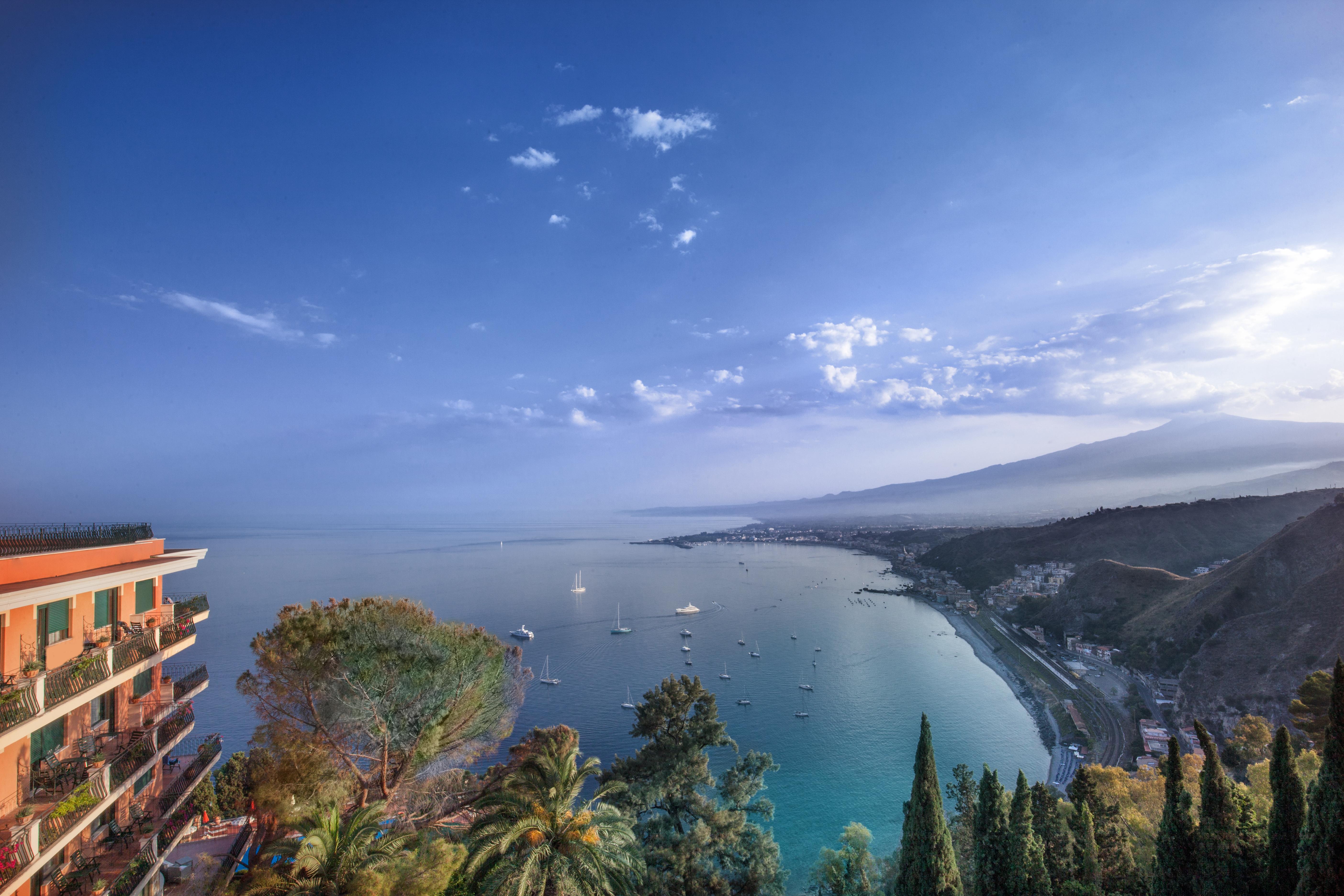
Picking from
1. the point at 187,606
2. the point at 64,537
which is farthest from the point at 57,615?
the point at 187,606

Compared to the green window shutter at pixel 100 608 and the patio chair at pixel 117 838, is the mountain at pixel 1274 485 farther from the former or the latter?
the green window shutter at pixel 100 608

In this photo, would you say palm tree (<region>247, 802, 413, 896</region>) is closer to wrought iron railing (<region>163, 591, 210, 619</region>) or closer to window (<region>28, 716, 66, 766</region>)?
window (<region>28, 716, 66, 766</region>)

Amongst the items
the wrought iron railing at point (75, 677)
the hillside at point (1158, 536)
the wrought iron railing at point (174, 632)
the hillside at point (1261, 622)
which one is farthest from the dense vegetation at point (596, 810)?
the hillside at point (1158, 536)

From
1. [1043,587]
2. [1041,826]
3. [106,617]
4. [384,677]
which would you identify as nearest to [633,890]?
[384,677]

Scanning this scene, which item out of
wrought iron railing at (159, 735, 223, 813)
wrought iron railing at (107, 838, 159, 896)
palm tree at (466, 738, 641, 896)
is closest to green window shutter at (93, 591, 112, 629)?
wrought iron railing at (159, 735, 223, 813)

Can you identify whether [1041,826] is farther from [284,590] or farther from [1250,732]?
[284,590]

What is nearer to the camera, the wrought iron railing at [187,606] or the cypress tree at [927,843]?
the cypress tree at [927,843]

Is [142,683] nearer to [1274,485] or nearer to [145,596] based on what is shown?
[145,596]
